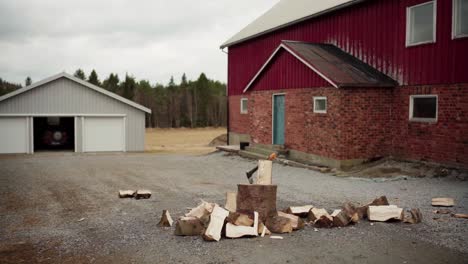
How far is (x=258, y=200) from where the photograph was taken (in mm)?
7297

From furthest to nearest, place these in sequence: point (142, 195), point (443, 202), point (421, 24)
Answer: point (421, 24) < point (142, 195) < point (443, 202)

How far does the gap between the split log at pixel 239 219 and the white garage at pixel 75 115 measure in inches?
791

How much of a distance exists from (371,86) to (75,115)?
1740 centimetres

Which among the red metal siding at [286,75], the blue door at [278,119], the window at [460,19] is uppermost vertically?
the window at [460,19]

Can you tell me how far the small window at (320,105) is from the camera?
1512 cm

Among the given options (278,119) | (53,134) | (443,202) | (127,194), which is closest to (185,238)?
(127,194)

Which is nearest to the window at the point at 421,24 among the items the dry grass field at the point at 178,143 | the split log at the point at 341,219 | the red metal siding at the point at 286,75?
the red metal siding at the point at 286,75

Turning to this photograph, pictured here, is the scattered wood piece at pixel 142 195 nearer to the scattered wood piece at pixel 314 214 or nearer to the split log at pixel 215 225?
the split log at pixel 215 225

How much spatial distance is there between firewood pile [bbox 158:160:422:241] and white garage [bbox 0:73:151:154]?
19.3 meters

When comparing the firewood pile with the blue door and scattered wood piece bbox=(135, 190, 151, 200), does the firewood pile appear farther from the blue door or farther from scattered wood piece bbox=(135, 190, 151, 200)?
the blue door

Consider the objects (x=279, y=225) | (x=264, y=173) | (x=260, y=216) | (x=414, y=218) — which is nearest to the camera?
(x=279, y=225)

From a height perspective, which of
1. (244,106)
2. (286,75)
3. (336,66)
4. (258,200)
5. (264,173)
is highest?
(336,66)

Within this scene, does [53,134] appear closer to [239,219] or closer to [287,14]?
[287,14]

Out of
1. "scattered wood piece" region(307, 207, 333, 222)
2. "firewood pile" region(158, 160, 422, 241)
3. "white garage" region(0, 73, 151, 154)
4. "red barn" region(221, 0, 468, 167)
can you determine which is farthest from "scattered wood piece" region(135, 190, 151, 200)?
"white garage" region(0, 73, 151, 154)
